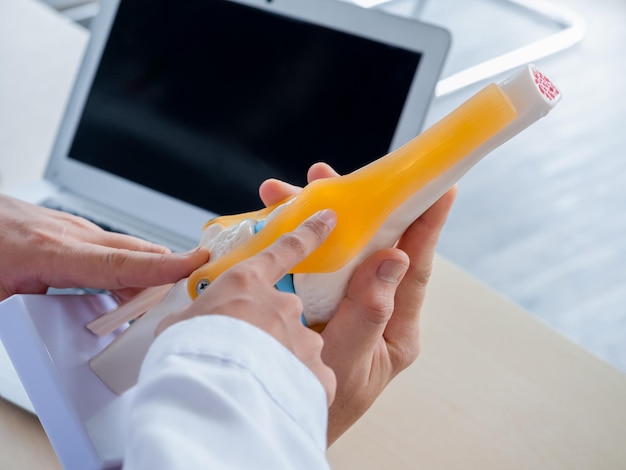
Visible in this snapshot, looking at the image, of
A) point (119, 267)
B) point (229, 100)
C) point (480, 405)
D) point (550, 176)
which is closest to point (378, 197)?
→ point (119, 267)

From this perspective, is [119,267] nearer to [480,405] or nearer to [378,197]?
[378,197]

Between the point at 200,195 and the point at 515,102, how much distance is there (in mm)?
462

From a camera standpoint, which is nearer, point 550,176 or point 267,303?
point 267,303

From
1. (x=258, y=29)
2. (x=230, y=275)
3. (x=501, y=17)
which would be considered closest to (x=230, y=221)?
(x=230, y=275)

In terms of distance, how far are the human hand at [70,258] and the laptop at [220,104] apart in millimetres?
184

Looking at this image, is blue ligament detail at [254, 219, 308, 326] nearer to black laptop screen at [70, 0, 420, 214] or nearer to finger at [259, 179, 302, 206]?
finger at [259, 179, 302, 206]

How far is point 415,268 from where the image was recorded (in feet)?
1.72

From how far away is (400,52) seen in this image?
0.73 metres

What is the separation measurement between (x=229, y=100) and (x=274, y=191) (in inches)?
10.8

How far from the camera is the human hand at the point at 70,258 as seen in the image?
0.50 meters

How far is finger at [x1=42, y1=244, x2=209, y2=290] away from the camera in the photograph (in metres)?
0.47

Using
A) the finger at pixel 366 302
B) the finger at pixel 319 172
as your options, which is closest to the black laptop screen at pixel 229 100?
the finger at pixel 319 172

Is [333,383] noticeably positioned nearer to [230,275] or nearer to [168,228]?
[230,275]

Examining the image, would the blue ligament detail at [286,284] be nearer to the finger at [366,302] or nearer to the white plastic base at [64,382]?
the finger at [366,302]
